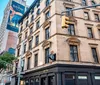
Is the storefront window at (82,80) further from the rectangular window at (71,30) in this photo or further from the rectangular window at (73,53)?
the rectangular window at (71,30)

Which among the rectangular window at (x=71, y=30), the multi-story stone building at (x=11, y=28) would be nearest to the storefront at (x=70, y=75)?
the rectangular window at (x=71, y=30)

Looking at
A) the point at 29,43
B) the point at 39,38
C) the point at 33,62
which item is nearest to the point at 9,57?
the point at 29,43

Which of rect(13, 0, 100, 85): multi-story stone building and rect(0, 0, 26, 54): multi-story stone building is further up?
rect(0, 0, 26, 54): multi-story stone building

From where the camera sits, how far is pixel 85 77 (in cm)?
1711

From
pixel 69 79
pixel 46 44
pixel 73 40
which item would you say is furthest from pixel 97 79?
pixel 46 44

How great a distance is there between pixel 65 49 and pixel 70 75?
3562mm

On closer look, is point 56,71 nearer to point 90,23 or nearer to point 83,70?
point 83,70

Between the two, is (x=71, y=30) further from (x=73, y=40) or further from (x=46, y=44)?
(x=46, y=44)

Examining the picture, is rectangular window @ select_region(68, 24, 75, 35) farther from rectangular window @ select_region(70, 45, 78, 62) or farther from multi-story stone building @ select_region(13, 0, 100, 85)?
rectangular window @ select_region(70, 45, 78, 62)

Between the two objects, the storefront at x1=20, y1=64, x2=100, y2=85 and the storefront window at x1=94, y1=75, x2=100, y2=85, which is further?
the storefront window at x1=94, y1=75, x2=100, y2=85

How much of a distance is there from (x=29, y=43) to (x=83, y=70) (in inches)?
554

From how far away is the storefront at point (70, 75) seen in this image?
1585cm

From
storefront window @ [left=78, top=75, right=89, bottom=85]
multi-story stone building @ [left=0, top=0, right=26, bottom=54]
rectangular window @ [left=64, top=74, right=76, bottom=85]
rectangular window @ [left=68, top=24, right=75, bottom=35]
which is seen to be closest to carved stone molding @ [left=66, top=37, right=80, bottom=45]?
rectangular window @ [left=68, top=24, right=75, bottom=35]

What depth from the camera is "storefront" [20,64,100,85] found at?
52.0 feet
